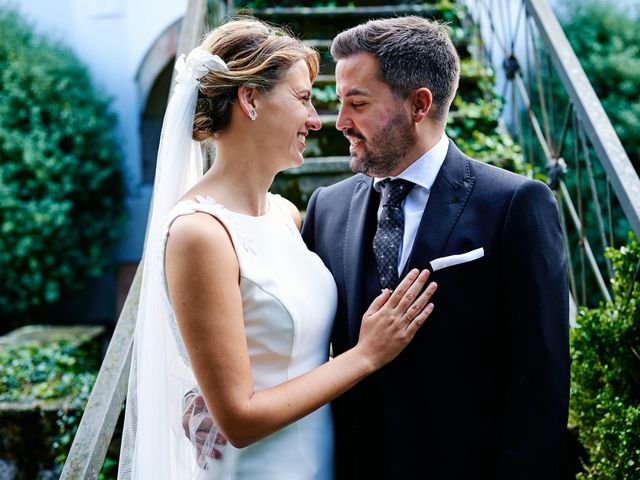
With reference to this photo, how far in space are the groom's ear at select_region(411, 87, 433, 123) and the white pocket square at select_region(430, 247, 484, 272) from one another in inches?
17.4

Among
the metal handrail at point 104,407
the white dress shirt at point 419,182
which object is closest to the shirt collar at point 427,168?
the white dress shirt at point 419,182

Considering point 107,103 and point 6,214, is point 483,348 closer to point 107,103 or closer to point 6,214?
point 6,214

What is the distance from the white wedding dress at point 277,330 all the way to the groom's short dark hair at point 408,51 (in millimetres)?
562

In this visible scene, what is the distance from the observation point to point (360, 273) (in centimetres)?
211

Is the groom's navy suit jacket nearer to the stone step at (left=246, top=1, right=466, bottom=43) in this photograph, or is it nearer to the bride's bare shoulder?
the bride's bare shoulder

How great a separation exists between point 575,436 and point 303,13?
333 centimetres

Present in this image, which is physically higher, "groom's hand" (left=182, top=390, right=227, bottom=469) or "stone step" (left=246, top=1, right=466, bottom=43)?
"stone step" (left=246, top=1, right=466, bottom=43)

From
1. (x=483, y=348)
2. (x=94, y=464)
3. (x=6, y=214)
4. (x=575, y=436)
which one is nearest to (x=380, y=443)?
(x=483, y=348)

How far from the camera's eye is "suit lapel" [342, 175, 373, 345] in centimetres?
209

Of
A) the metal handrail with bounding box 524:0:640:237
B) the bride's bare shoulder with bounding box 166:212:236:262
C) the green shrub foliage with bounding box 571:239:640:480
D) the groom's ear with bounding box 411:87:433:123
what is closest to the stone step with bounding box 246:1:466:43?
the metal handrail with bounding box 524:0:640:237

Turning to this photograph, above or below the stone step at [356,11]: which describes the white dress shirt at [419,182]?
below

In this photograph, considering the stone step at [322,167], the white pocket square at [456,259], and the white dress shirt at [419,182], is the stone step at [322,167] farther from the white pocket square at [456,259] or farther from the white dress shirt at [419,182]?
the white pocket square at [456,259]

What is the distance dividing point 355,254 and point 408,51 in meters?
0.61

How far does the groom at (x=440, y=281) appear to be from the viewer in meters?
Result: 1.91
